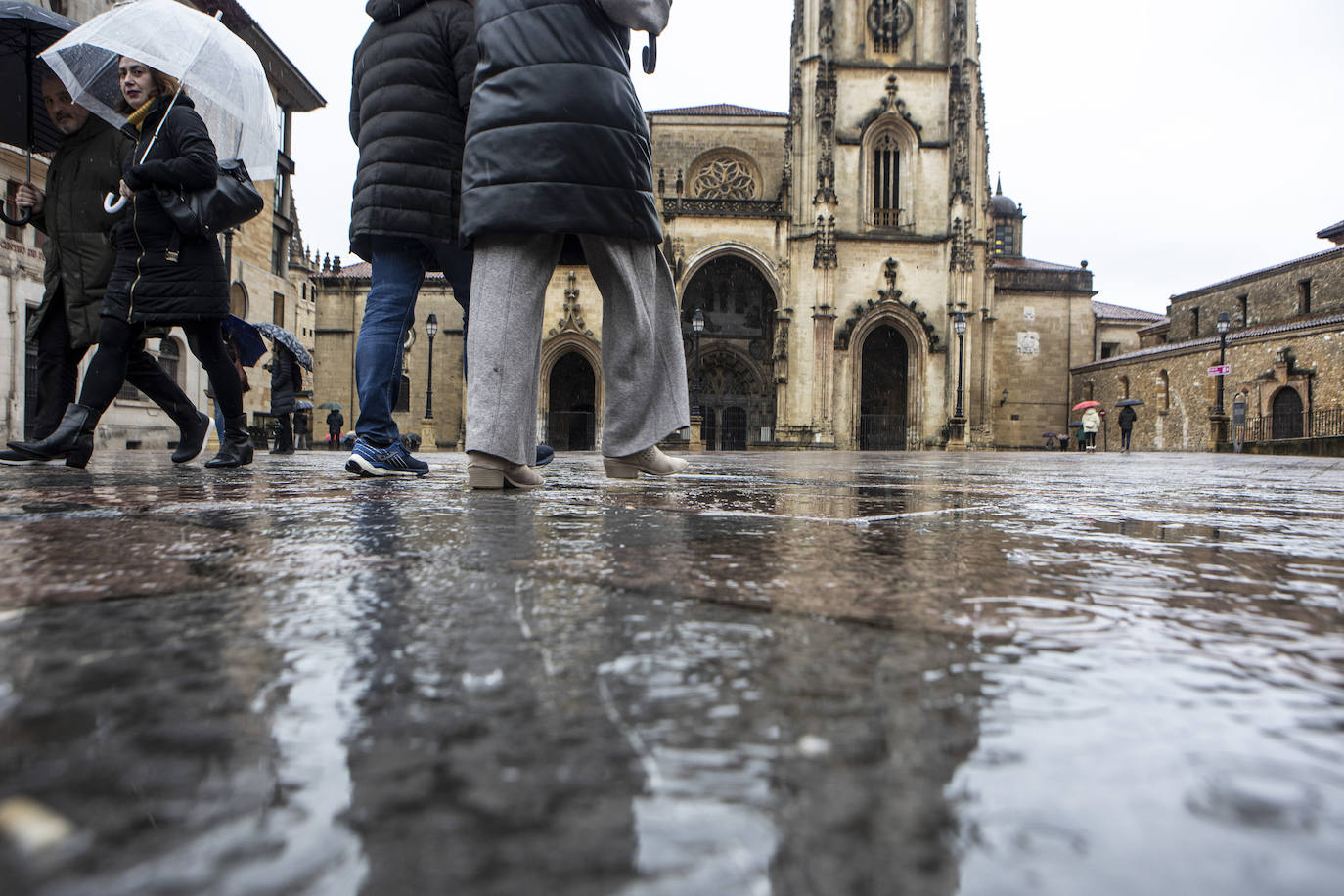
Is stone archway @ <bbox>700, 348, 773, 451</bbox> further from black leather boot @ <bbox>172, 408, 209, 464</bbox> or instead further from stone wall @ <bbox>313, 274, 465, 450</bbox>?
black leather boot @ <bbox>172, 408, 209, 464</bbox>

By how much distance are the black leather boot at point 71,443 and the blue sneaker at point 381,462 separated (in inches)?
56.9

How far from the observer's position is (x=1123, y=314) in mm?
42969

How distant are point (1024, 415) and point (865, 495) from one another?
33.5 m

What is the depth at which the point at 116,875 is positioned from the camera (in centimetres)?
30

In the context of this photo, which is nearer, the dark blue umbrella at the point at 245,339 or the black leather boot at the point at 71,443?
the black leather boot at the point at 71,443

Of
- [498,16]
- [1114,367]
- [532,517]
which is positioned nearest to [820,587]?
[532,517]

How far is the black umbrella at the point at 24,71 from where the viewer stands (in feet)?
17.5

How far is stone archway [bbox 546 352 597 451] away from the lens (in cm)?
2920

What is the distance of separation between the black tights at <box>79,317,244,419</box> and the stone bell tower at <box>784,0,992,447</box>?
73.4 ft

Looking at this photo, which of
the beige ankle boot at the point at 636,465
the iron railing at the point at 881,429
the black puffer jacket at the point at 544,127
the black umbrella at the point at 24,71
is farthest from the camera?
the iron railing at the point at 881,429

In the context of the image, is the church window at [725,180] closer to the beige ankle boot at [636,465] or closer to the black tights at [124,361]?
the black tights at [124,361]

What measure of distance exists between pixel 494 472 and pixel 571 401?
2770 cm

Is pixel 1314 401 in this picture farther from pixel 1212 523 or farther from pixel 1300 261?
pixel 1212 523

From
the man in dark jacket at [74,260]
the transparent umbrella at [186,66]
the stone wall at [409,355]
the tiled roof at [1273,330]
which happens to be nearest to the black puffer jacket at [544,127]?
the transparent umbrella at [186,66]
